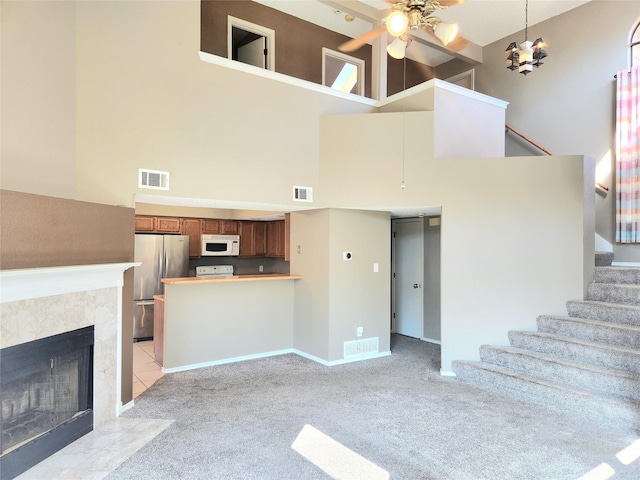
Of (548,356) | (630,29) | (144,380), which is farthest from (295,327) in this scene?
(630,29)

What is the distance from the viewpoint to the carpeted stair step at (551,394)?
10.9 feet

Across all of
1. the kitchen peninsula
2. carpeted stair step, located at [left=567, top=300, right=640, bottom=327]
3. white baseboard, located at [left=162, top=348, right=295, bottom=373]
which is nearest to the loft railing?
carpeted stair step, located at [left=567, top=300, right=640, bottom=327]

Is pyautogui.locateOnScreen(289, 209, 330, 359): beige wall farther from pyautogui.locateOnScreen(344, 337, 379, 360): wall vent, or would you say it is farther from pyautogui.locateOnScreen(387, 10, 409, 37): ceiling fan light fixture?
pyautogui.locateOnScreen(387, 10, 409, 37): ceiling fan light fixture

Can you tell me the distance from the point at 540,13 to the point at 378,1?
2708mm

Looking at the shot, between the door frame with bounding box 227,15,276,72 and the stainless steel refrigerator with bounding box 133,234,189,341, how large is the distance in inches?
126

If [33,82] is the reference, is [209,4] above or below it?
above

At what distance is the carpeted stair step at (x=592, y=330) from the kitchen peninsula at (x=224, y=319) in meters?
3.21

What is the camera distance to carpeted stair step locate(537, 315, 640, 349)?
151 inches

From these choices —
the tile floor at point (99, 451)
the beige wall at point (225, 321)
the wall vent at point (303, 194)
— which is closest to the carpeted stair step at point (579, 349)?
the wall vent at point (303, 194)

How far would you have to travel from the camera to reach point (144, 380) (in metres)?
4.48

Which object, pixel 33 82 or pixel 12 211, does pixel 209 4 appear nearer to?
pixel 33 82

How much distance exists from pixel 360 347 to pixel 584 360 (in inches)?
102

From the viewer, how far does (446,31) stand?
11.0ft

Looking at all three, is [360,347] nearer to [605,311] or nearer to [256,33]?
[605,311]
